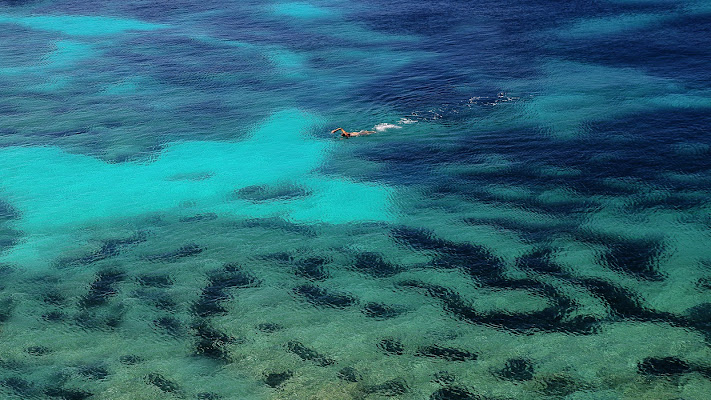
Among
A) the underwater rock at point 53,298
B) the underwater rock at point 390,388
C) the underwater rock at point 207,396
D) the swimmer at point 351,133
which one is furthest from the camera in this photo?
the swimmer at point 351,133

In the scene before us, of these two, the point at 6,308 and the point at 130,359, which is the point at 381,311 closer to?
the point at 130,359

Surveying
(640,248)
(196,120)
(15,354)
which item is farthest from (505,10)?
(15,354)

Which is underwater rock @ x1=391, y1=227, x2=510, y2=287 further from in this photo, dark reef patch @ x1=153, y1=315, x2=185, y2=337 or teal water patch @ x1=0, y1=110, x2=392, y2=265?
dark reef patch @ x1=153, y1=315, x2=185, y2=337

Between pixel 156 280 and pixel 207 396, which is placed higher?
pixel 156 280

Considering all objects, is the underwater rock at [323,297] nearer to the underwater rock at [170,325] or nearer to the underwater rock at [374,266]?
the underwater rock at [374,266]

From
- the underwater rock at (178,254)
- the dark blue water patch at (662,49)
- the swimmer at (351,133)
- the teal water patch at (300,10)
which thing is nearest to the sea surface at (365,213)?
the underwater rock at (178,254)

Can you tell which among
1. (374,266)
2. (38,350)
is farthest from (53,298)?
(374,266)

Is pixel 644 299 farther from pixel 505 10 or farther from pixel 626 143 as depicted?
pixel 505 10
